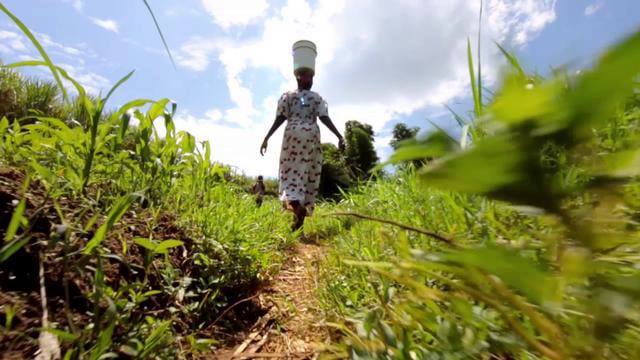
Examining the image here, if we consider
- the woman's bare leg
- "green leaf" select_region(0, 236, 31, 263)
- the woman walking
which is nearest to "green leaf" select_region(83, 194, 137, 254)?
"green leaf" select_region(0, 236, 31, 263)

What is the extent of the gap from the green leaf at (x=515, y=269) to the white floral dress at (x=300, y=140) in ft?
13.6

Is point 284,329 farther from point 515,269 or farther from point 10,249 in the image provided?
point 515,269

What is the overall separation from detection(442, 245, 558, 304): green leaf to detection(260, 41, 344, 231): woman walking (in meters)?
4.09

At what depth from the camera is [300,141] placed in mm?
4484

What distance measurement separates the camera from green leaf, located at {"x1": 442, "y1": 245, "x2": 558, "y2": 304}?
30cm

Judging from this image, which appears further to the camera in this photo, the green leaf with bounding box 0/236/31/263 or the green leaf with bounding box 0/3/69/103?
the green leaf with bounding box 0/3/69/103

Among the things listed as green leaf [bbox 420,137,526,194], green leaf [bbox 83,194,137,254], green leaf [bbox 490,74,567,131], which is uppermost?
green leaf [bbox 490,74,567,131]

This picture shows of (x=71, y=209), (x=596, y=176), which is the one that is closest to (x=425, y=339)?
(x=596, y=176)

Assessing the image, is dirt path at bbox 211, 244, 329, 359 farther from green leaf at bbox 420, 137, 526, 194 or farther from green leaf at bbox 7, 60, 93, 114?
green leaf at bbox 7, 60, 93, 114

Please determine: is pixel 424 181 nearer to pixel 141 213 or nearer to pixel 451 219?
pixel 451 219

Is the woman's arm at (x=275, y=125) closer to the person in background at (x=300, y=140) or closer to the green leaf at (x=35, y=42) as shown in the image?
the person in background at (x=300, y=140)

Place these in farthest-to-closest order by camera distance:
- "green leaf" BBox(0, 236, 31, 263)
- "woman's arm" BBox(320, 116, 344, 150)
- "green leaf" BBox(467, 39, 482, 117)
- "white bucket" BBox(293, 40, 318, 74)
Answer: "white bucket" BBox(293, 40, 318, 74) → "woman's arm" BBox(320, 116, 344, 150) → "green leaf" BBox(467, 39, 482, 117) → "green leaf" BBox(0, 236, 31, 263)

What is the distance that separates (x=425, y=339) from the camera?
0.74 metres

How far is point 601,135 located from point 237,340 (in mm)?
1337
